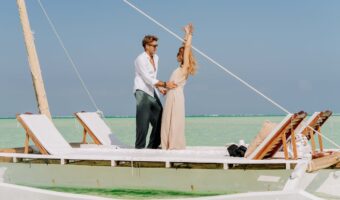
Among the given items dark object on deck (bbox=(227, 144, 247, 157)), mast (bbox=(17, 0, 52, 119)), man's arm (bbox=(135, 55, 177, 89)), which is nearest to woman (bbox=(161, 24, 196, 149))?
man's arm (bbox=(135, 55, 177, 89))

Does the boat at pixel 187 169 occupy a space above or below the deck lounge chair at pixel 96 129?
below

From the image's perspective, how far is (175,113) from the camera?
27.9ft

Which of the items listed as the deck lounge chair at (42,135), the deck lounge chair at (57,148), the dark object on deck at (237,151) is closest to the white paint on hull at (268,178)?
the dark object on deck at (237,151)

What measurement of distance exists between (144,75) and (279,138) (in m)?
2.75

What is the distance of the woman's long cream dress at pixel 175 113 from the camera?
8492mm

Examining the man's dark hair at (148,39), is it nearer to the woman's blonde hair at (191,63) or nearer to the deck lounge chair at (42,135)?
the woman's blonde hair at (191,63)

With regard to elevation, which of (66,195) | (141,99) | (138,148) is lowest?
(66,195)

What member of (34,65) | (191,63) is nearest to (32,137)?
(191,63)

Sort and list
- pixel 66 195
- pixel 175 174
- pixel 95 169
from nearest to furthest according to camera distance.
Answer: pixel 66 195 → pixel 175 174 → pixel 95 169

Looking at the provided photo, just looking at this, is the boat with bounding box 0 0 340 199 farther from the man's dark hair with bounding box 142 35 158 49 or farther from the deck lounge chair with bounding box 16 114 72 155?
the man's dark hair with bounding box 142 35 158 49

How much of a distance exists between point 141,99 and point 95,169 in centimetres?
162

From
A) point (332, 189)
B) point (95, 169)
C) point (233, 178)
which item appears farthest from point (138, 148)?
point (332, 189)

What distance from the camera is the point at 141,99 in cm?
901

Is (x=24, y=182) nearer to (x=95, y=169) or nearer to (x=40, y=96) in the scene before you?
(x=95, y=169)
